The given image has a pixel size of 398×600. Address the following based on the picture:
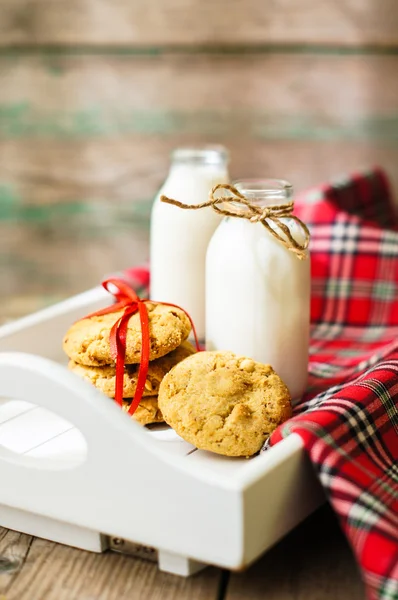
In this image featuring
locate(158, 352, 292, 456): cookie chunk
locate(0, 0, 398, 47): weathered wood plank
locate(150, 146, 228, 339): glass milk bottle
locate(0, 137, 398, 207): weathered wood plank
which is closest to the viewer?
locate(158, 352, 292, 456): cookie chunk

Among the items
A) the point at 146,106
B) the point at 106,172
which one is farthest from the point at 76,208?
the point at 146,106

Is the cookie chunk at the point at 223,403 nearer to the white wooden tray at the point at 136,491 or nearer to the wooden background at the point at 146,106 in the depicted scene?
the white wooden tray at the point at 136,491

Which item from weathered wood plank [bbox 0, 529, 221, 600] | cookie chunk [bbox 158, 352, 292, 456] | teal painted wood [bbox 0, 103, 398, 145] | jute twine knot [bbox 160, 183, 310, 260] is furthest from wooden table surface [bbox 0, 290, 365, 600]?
teal painted wood [bbox 0, 103, 398, 145]

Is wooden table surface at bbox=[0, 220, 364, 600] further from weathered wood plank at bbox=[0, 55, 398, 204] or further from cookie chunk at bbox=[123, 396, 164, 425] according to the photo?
weathered wood plank at bbox=[0, 55, 398, 204]

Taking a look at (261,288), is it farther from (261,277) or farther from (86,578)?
(86,578)

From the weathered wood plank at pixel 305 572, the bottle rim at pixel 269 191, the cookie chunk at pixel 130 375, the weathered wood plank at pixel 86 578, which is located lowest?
the weathered wood plank at pixel 86 578

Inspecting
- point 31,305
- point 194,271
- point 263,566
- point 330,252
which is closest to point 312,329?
point 330,252

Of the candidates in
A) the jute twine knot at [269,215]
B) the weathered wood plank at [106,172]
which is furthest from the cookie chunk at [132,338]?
the weathered wood plank at [106,172]
